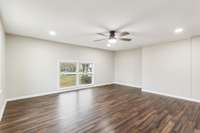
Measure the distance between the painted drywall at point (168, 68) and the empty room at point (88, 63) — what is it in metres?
0.03

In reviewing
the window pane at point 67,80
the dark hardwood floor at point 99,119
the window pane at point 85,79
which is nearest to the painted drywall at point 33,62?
the window pane at point 67,80

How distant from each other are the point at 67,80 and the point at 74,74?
0.49 metres

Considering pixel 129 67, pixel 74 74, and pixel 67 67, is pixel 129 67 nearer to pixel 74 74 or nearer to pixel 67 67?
pixel 74 74

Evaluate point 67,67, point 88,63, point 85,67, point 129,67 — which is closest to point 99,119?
point 67,67

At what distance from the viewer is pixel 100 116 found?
2941 millimetres

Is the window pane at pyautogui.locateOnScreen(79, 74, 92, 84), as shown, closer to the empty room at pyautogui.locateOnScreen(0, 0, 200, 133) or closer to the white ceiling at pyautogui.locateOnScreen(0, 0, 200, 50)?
the empty room at pyautogui.locateOnScreen(0, 0, 200, 133)

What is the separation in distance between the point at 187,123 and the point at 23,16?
468cm

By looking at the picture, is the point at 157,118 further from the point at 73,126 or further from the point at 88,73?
the point at 88,73

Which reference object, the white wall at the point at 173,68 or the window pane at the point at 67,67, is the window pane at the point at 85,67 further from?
the white wall at the point at 173,68

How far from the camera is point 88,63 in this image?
6.71 m

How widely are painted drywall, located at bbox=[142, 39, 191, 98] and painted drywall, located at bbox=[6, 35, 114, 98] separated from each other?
3853mm

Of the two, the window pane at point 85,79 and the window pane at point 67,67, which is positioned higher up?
the window pane at point 67,67

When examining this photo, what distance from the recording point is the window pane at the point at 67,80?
5664 millimetres

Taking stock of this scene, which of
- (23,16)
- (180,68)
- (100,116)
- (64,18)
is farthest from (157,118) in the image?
(23,16)
